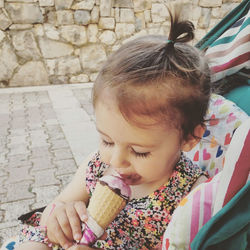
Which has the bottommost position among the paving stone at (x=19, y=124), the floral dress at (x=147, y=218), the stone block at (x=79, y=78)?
the stone block at (x=79, y=78)

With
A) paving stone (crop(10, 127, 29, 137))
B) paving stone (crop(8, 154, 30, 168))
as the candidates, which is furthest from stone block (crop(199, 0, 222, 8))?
paving stone (crop(8, 154, 30, 168))

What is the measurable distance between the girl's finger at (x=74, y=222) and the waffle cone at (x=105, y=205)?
7cm

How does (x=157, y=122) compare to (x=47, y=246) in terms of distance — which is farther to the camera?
(x=47, y=246)

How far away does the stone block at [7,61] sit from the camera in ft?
18.1

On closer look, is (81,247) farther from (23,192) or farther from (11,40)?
(11,40)

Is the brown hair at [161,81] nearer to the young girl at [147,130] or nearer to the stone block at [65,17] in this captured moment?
the young girl at [147,130]

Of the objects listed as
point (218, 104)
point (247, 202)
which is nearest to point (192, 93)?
point (218, 104)

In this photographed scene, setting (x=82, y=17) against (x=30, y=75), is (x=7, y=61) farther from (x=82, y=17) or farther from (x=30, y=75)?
(x=82, y=17)

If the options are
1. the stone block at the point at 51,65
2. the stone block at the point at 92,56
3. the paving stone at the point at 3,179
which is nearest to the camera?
the paving stone at the point at 3,179

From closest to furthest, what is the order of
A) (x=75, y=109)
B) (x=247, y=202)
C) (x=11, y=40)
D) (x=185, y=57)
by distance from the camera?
(x=247, y=202) < (x=185, y=57) < (x=75, y=109) < (x=11, y=40)

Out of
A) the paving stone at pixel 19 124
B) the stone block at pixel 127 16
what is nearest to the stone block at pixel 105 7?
the stone block at pixel 127 16

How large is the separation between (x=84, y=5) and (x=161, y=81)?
5200 millimetres

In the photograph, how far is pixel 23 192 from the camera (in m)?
2.64

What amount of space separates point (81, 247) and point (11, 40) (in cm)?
531
